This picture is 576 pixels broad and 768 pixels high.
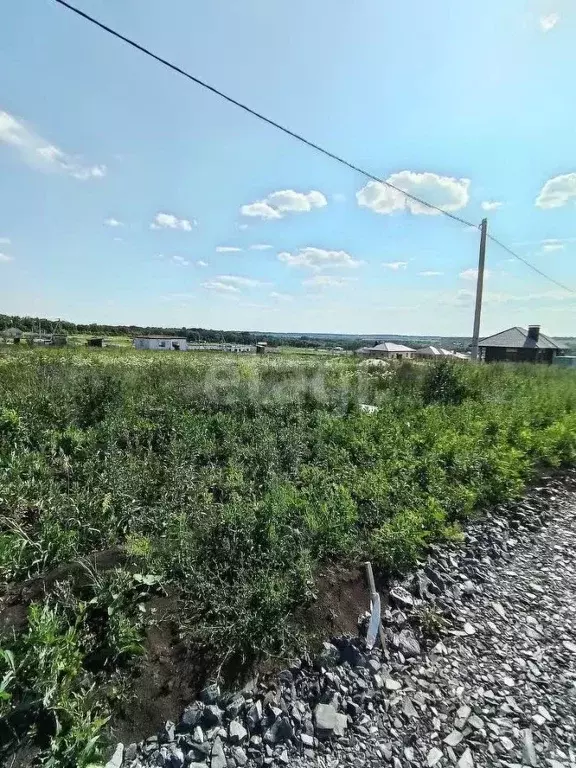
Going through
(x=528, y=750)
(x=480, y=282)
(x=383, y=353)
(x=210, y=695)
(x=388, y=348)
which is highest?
(x=480, y=282)

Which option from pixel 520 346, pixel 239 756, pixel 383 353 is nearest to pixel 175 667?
pixel 239 756

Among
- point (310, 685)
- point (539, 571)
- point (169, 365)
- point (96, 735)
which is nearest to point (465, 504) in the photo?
point (539, 571)

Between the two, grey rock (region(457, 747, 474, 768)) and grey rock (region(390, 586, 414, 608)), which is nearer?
grey rock (region(457, 747, 474, 768))

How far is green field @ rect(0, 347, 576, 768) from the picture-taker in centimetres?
192

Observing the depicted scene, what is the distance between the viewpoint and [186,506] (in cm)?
339

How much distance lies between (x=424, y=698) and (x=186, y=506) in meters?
2.09

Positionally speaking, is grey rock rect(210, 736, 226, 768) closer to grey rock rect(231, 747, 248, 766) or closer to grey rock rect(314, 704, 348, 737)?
grey rock rect(231, 747, 248, 766)

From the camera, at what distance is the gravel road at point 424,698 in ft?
6.01

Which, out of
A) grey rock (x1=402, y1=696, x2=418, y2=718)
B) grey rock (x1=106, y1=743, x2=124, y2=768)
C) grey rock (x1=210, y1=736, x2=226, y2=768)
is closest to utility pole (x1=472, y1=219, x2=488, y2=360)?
grey rock (x1=402, y1=696, x2=418, y2=718)

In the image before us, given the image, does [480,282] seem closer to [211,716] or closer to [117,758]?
[211,716]

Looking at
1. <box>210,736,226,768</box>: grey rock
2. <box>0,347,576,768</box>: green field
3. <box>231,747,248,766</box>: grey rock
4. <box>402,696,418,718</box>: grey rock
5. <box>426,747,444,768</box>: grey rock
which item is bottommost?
<box>426,747,444,768</box>: grey rock

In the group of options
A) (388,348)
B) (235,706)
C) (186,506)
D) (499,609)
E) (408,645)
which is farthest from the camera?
(388,348)

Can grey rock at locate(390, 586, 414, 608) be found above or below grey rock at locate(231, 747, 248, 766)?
above

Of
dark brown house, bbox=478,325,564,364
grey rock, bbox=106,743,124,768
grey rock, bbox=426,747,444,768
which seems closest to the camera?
grey rock, bbox=106,743,124,768
